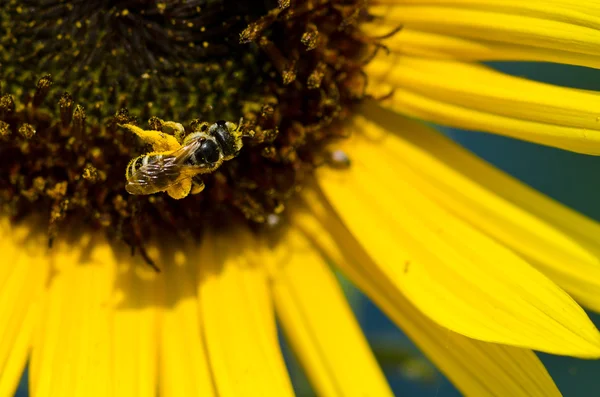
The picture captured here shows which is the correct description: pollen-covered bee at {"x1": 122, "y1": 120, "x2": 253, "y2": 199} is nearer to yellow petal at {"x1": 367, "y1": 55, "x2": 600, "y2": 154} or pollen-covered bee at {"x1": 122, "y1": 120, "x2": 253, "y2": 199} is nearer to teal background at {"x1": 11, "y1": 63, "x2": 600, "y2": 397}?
yellow petal at {"x1": 367, "y1": 55, "x2": 600, "y2": 154}

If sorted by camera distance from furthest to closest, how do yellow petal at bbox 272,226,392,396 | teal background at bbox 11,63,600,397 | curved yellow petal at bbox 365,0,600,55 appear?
teal background at bbox 11,63,600,397 → yellow petal at bbox 272,226,392,396 → curved yellow petal at bbox 365,0,600,55

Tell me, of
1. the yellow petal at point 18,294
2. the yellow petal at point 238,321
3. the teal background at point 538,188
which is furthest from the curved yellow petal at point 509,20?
the yellow petal at point 18,294

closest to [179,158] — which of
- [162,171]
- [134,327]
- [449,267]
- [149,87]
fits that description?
[162,171]

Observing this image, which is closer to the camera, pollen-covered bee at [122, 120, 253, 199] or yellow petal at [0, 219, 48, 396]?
pollen-covered bee at [122, 120, 253, 199]

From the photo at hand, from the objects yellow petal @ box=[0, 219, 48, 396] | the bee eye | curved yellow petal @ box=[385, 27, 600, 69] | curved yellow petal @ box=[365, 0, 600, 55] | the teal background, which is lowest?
the teal background

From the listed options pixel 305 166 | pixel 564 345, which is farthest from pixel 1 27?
pixel 564 345

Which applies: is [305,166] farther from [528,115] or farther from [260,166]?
[528,115]

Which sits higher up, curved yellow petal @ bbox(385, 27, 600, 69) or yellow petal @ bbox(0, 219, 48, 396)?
curved yellow petal @ bbox(385, 27, 600, 69)

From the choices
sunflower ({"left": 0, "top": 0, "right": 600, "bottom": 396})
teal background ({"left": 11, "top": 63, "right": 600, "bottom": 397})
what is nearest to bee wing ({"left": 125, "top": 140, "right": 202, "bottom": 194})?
sunflower ({"left": 0, "top": 0, "right": 600, "bottom": 396})
